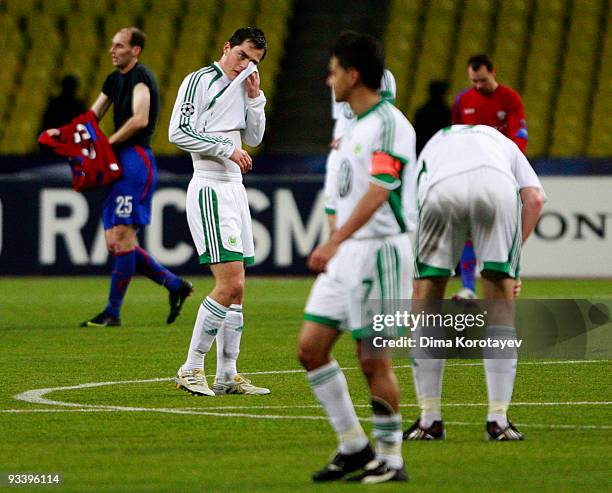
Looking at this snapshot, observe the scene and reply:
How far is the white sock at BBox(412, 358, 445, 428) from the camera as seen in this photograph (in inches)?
259

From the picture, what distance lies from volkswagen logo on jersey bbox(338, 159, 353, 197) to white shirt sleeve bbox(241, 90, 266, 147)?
295 cm

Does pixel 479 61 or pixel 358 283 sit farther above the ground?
pixel 479 61

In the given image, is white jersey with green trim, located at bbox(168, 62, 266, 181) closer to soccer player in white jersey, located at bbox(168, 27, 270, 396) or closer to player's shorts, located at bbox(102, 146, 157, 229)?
soccer player in white jersey, located at bbox(168, 27, 270, 396)

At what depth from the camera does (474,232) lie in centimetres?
661

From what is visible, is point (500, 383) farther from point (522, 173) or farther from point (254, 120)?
point (254, 120)

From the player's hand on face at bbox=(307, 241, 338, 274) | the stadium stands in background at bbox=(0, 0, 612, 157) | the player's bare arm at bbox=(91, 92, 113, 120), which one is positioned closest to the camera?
the player's hand on face at bbox=(307, 241, 338, 274)

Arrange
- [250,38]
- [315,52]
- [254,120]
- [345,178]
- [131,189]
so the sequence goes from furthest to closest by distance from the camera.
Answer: [315,52]
[131,189]
[254,120]
[250,38]
[345,178]

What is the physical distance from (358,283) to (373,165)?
1.40 feet

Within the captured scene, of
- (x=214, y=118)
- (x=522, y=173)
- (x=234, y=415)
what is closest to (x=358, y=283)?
(x=522, y=173)

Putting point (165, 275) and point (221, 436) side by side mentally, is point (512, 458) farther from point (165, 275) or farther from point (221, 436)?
point (165, 275)

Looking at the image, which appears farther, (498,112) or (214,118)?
(498,112)

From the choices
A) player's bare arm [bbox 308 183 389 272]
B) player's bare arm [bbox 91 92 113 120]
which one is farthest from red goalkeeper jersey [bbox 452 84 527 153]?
player's bare arm [bbox 308 183 389 272]

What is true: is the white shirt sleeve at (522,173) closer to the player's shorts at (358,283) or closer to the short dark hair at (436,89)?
the player's shorts at (358,283)

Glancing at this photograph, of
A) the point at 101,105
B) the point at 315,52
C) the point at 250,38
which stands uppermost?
the point at 315,52
